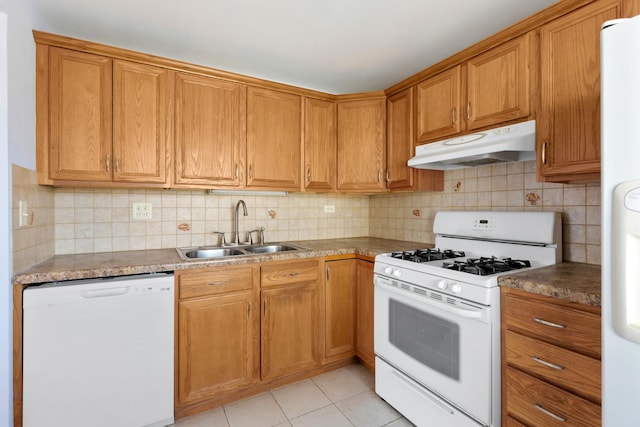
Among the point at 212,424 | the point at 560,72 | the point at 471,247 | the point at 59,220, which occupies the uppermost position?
the point at 560,72

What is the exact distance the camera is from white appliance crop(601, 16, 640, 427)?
30.1 inches

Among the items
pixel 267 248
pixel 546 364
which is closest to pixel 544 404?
pixel 546 364

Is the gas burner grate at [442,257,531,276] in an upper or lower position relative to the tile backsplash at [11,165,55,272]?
lower

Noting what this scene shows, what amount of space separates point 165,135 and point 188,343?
130 cm

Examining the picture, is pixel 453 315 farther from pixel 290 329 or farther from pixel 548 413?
pixel 290 329

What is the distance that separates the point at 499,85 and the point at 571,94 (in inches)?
15.3

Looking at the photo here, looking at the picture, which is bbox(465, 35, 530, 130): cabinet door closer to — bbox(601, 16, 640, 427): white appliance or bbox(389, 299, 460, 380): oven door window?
bbox(601, 16, 640, 427): white appliance

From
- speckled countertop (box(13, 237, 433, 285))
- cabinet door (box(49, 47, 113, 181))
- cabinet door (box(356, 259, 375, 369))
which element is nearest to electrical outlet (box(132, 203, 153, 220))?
speckled countertop (box(13, 237, 433, 285))

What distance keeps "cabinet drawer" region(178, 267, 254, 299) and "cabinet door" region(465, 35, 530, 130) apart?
1.69 metres

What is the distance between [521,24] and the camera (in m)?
1.57

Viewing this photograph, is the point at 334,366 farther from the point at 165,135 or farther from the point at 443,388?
the point at 165,135

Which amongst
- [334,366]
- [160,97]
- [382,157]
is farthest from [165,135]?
[334,366]

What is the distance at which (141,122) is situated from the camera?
1895 mm

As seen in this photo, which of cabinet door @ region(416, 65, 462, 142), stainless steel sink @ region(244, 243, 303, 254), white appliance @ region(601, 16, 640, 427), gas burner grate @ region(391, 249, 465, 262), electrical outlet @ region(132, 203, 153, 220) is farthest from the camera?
stainless steel sink @ region(244, 243, 303, 254)
